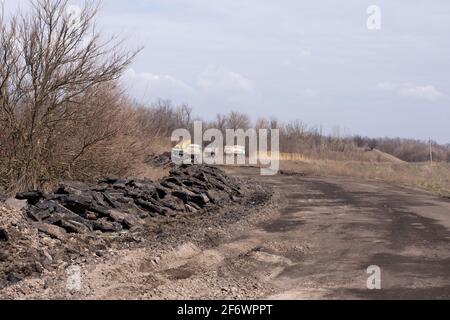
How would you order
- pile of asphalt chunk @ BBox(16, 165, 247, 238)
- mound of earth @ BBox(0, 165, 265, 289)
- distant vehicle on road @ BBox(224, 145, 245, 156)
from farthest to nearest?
distant vehicle on road @ BBox(224, 145, 245, 156) → pile of asphalt chunk @ BBox(16, 165, 247, 238) → mound of earth @ BBox(0, 165, 265, 289)

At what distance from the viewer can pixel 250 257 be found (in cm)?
988

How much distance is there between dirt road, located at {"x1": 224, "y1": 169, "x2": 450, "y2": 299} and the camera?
781 cm

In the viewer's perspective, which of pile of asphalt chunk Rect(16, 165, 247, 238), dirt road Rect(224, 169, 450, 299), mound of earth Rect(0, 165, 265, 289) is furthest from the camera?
pile of asphalt chunk Rect(16, 165, 247, 238)

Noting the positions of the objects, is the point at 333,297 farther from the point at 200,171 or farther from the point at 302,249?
the point at 200,171

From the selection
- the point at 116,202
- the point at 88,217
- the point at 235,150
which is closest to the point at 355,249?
the point at 88,217

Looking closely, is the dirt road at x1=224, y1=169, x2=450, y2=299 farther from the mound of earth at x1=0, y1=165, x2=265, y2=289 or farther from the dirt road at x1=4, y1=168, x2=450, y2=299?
the mound of earth at x1=0, y1=165, x2=265, y2=289

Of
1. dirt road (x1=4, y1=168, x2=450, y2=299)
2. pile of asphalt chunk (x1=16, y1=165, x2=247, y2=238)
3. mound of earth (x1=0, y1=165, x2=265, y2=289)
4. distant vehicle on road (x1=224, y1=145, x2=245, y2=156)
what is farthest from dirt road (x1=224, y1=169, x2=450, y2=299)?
distant vehicle on road (x1=224, y1=145, x2=245, y2=156)

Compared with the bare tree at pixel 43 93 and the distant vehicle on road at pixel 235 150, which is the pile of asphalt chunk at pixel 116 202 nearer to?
the bare tree at pixel 43 93

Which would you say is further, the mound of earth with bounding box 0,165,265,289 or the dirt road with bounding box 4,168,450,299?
the mound of earth with bounding box 0,165,265,289

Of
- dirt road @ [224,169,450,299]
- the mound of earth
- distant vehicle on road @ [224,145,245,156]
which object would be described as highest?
distant vehicle on road @ [224,145,245,156]

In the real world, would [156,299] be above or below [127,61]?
below

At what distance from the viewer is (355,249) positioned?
10805 millimetres

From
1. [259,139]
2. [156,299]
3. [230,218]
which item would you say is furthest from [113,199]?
[259,139]
